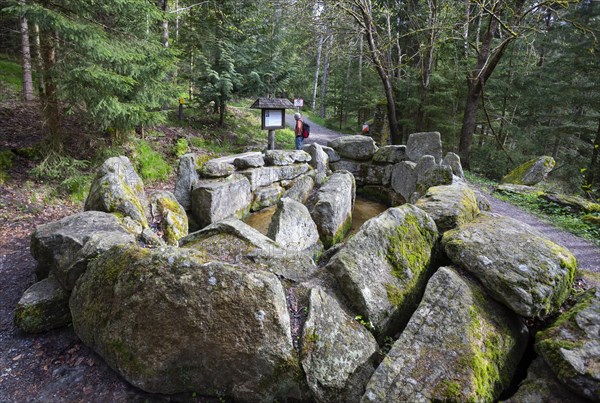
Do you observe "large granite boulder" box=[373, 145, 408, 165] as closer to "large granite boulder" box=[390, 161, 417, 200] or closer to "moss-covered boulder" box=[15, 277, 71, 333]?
"large granite boulder" box=[390, 161, 417, 200]

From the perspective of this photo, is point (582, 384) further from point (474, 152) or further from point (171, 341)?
point (474, 152)

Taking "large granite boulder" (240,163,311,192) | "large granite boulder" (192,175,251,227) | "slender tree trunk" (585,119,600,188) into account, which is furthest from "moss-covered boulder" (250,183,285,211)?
"slender tree trunk" (585,119,600,188)

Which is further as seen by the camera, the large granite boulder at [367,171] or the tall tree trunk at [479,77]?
the large granite boulder at [367,171]

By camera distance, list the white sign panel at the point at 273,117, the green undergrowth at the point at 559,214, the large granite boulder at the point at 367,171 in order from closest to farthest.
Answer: the green undergrowth at the point at 559,214 → the large granite boulder at the point at 367,171 → the white sign panel at the point at 273,117

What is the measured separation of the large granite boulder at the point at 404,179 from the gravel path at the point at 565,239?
205 cm

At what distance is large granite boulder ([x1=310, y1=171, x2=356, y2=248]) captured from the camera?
654 cm

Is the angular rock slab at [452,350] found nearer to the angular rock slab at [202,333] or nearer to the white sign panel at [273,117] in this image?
the angular rock slab at [202,333]

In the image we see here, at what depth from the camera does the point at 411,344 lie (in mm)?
2861

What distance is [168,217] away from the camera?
5.66 metres

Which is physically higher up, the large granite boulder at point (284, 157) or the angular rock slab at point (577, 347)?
the large granite boulder at point (284, 157)

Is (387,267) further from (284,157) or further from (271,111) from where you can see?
(271,111)

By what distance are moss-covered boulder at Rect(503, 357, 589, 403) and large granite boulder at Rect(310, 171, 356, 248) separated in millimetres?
4133

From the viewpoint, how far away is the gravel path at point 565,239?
5.39 meters

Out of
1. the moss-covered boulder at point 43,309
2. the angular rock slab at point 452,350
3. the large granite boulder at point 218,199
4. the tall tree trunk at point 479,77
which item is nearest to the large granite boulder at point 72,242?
the moss-covered boulder at point 43,309
